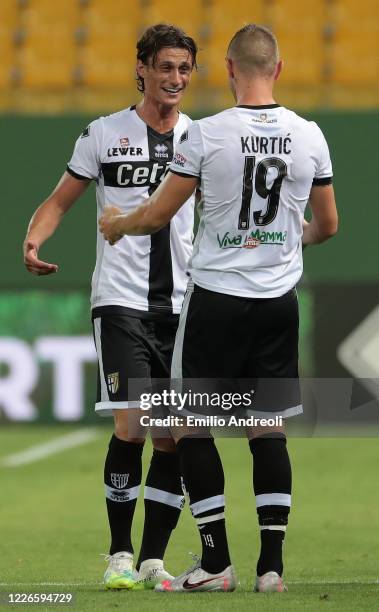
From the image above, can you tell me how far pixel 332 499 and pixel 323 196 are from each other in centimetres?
446

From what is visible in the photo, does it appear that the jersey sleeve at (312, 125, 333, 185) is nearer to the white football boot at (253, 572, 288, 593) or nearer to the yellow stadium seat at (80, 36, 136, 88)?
the white football boot at (253, 572, 288, 593)

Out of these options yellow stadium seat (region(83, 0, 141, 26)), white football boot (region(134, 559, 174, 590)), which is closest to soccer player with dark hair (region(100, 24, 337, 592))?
white football boot (region(134, 559, 174, 590))

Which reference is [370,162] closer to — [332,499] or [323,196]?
[332,499]

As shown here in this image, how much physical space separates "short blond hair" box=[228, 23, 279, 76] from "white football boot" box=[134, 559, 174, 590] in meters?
1.90

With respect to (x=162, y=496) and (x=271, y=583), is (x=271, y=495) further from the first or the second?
(x=162, y=496)

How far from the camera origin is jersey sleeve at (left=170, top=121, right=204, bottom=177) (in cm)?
448

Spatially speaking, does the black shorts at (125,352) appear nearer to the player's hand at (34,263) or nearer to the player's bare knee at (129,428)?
the player's bare knee at (129,428)

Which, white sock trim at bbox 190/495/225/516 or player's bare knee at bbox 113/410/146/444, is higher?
player's bare knee at bbox 113/410/146/444

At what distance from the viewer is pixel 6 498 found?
914cm

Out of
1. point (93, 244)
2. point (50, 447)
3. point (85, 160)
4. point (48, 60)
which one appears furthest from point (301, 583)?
point (48, 60)

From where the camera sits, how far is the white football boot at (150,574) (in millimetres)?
5125

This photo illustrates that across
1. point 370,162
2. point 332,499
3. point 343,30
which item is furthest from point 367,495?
point 343,30

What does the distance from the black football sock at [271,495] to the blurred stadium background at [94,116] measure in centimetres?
826

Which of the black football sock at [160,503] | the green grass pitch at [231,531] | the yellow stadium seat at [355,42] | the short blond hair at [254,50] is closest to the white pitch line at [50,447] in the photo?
the green grass pitch at [231,531]
